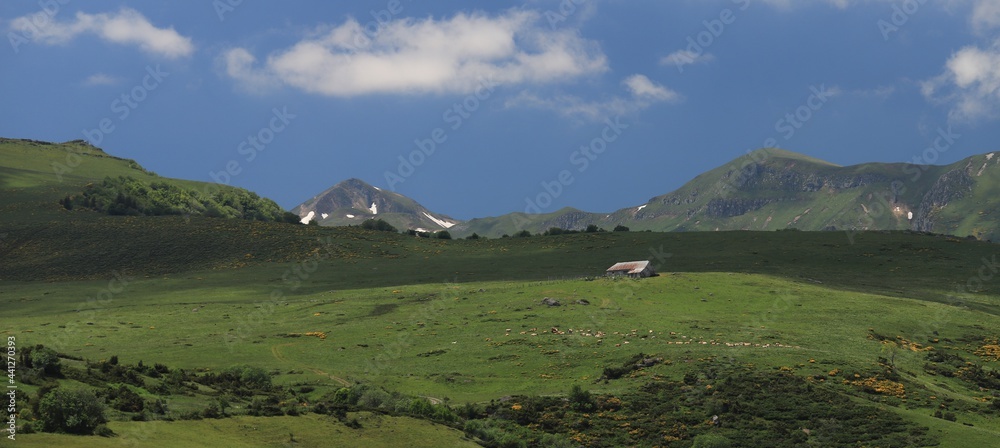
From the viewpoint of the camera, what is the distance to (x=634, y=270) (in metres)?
116

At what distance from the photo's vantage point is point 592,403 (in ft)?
207

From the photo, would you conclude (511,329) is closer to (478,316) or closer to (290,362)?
(478,316)

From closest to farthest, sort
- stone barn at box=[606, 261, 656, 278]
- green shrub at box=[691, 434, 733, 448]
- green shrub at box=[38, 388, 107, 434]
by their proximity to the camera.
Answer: green shrub at box=[38, 388, 107, 434]
green shrub at box=[691, 434, 733, 448]
stone barn at box=[606, 261, 656, 278]

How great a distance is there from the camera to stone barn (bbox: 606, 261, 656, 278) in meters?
115

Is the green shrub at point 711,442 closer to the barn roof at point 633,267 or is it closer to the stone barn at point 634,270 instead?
the stone barn at point 634,270

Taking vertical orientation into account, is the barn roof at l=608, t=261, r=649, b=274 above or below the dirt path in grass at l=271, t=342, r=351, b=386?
above

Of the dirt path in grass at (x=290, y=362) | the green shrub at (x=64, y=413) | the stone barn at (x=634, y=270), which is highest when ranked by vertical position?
the stone barn at (x=634, y=270)

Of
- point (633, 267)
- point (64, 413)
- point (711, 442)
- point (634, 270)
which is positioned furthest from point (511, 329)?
point (64, 413)

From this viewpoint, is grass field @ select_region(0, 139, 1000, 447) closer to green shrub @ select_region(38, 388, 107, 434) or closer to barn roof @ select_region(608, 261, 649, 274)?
green shrub @ select_region(38, 388, 107, 434)

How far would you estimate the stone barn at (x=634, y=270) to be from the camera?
115 metres

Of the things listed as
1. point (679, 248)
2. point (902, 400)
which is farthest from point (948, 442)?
point (679, 248)

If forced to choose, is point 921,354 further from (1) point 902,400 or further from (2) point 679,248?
(2) point 679,248

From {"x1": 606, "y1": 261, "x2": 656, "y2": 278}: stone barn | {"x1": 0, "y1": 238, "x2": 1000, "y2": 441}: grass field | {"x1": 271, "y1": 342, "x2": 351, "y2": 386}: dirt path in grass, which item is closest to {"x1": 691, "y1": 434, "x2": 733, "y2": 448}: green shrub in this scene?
{"x1": 0, "y1": 238, "x2": 1000, "y2": 441}: grass field

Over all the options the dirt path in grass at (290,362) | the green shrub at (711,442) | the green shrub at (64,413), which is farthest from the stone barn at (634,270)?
the green shrub at (64,413)
